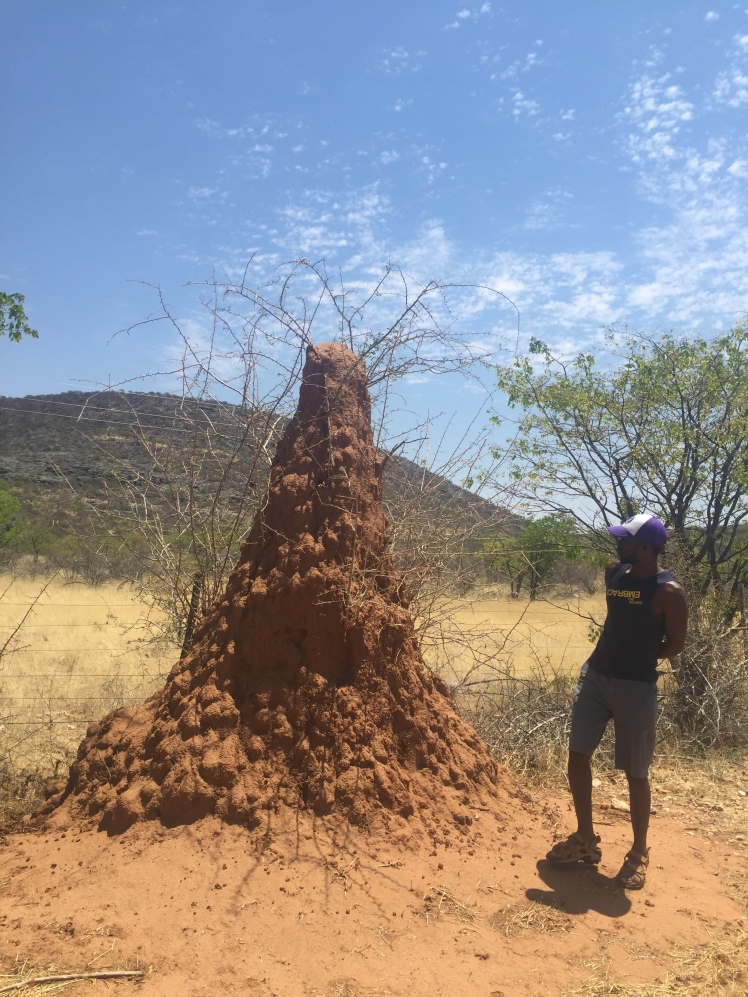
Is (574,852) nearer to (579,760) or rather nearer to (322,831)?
(579,760)

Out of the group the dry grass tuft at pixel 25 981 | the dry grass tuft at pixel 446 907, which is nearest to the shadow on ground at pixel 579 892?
the dry grass tuft at pixel 446 907

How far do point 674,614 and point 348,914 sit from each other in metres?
1.98

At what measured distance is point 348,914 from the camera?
10.6 ft

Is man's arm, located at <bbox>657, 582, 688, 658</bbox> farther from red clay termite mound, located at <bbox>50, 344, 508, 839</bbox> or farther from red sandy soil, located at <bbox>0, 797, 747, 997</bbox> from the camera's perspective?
red clay termite mound, located at <bbox>50, 344, 508, 839</bbox>

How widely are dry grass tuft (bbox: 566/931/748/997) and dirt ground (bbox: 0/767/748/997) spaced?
0.01 meters

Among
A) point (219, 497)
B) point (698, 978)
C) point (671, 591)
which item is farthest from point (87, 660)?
point (698, 978)

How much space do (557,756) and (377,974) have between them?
3.34m

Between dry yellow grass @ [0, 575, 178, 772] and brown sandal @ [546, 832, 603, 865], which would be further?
dry yellow grass @ [0, 575, 178, 772]

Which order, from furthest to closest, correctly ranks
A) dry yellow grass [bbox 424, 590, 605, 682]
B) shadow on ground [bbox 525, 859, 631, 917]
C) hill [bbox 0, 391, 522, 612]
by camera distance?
1. dry yellow grass [bbox 424, 590, 605, 682]
2. hill [bbox 0, 391, 522, 612]
3. shadow on ground [bbox 525, 859, 631, 917]

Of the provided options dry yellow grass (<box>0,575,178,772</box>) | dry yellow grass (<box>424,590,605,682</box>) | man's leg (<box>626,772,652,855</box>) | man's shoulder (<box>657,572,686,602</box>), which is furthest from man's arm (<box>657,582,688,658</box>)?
dry yellow grass (<box>0,575,178,772</box>)

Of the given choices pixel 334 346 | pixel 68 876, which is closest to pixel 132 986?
pixel 68 876

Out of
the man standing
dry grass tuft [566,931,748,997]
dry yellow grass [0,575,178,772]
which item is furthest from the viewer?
dry yellow grass [0,575,178,772]

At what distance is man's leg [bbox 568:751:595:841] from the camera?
383cm

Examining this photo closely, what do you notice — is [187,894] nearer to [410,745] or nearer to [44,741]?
[410,745]
